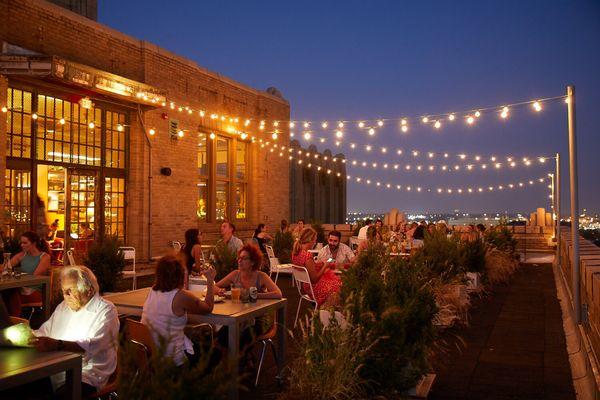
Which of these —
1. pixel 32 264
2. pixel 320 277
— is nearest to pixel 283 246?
pixel 320 277

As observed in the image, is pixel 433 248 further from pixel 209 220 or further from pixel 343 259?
pixel 209 220

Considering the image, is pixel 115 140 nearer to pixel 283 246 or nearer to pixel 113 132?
pixel 113 132

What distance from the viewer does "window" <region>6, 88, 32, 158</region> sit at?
938 centimetres

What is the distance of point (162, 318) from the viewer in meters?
3.68

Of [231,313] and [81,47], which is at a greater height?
[81,47]

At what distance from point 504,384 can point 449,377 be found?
0.43 m

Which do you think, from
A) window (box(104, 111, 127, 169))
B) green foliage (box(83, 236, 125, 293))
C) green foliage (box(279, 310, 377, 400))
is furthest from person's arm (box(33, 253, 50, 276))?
window (box(104, 111, 127, 169))

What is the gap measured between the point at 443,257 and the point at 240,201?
8753 millimetres

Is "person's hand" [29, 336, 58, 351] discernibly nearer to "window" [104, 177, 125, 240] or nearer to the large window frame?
"window" [104, 177, 125, 240]

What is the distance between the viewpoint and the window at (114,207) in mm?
11367

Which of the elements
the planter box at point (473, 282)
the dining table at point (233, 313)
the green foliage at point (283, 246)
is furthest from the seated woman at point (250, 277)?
the green foliage at point (283, 246)

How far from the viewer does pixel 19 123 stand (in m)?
9.55

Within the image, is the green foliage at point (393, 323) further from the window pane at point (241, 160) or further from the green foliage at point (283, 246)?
the window pane at point (241, 160)

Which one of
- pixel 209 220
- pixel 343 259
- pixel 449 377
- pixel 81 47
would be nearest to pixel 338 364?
pixel 449 377
